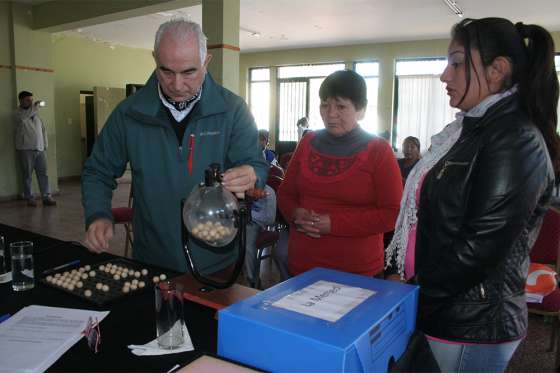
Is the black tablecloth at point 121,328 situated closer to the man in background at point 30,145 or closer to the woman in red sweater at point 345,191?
the woman in red sweater at point 345,191

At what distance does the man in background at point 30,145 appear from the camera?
265 inches

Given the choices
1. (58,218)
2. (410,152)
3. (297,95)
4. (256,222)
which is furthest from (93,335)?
(297,95)

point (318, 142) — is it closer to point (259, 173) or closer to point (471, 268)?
point (259, 173)

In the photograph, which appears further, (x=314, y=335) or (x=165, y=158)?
(x=165, y=158)

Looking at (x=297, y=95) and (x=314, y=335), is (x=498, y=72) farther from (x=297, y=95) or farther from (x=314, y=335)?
(x=297, y=95)

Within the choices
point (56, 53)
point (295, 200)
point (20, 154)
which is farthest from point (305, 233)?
point (56, 53)

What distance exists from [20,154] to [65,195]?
1.16 m

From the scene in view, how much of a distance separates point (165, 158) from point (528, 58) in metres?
1.08

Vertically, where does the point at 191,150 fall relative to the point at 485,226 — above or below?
above

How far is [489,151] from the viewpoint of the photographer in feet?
3.25

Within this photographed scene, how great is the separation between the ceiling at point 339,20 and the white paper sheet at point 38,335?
628cm

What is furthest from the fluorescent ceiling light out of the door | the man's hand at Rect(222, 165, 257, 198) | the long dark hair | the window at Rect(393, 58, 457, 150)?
the door

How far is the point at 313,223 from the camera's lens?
1.59 metres

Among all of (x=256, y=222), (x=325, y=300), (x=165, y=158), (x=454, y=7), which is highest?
(x=454, y=7)
